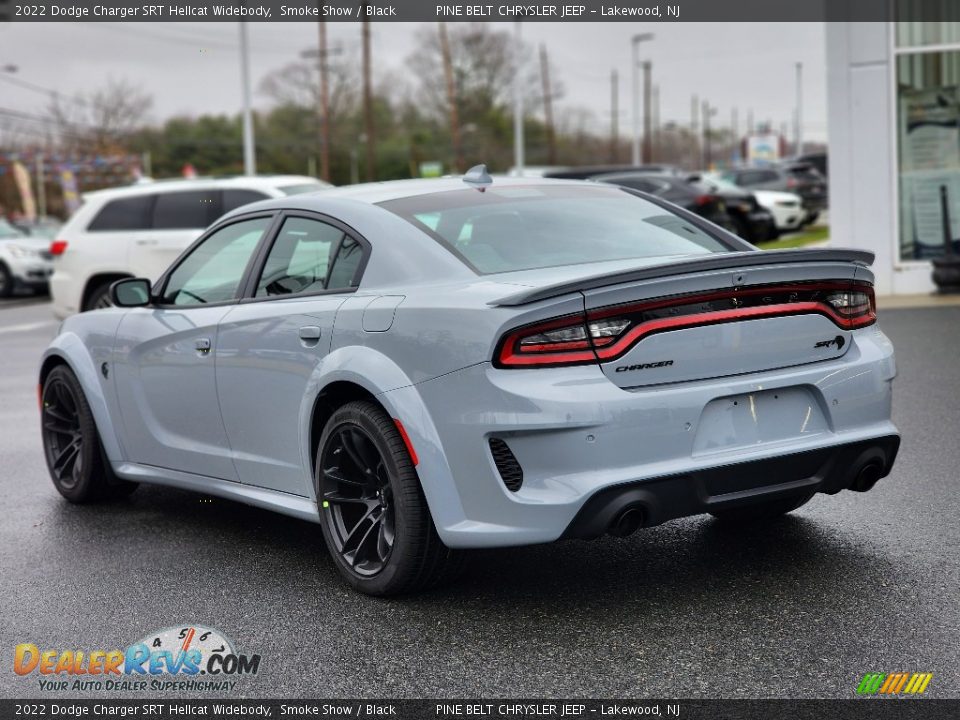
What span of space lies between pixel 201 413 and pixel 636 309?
2.30 meters

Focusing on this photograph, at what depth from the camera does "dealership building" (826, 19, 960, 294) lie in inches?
673

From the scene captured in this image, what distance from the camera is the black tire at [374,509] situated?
14.6 feet

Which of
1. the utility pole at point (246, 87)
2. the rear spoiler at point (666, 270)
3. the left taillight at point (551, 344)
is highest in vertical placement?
the utility pole at point (246, 87)

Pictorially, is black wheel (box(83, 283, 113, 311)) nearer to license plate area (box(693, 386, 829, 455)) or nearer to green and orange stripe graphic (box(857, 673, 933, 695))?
license plate area (box(693, 386, 829, 455))

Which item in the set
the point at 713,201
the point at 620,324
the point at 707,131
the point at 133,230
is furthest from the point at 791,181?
the point at 707,131

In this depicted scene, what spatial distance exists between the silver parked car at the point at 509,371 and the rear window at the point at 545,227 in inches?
0.5

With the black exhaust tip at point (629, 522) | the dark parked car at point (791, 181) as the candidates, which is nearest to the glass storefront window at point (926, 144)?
the black exhaust tip at point (629, 522)

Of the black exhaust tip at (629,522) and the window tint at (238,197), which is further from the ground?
the window tint at (238,197)

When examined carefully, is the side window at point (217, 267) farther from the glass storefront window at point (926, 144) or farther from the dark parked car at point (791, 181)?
the dark parked car at point (791, 181)

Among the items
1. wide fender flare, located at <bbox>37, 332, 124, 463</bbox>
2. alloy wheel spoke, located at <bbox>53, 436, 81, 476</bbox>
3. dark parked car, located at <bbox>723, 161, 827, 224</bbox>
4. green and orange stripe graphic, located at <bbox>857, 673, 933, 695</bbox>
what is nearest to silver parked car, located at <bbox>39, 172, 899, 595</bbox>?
wide fender flare, located at <bbox>37, 332, 124, 463</bbox>

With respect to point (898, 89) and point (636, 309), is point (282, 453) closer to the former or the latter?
point (636, 309)

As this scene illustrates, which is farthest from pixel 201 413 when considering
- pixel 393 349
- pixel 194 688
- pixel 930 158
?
pixel 930 158

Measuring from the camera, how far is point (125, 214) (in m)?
15.2

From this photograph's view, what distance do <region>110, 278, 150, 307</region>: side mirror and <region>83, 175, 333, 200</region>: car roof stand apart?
26.7 feet
